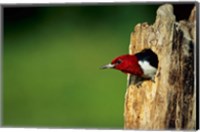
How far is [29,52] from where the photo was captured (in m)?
6.05

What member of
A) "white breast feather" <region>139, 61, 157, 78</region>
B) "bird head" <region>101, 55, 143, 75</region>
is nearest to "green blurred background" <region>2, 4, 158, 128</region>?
"bird head" <region>101, 55, 143, 75</region>

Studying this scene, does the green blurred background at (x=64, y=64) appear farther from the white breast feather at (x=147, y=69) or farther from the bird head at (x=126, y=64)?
the white breast feather at (x=147, y=69)

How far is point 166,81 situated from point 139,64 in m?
0.27

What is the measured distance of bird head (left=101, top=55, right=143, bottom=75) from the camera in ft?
19.3

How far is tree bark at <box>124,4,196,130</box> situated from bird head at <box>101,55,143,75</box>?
63mm

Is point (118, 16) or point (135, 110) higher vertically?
point (118, 16)

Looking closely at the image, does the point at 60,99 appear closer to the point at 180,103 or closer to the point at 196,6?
the point at 180,103

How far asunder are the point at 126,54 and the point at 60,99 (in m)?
0.68

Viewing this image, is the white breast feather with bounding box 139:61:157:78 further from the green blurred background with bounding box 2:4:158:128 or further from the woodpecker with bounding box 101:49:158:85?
the green blurred background with bounding box 2:4:158:128

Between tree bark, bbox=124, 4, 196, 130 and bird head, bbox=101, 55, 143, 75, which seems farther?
bird head, bbox=101, 55, 143, 75

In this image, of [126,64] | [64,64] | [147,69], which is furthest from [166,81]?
[64,64]

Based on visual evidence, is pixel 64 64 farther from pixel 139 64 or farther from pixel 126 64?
pixel 139 64

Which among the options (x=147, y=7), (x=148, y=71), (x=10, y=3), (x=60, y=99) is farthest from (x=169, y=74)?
(x=10, y=3)

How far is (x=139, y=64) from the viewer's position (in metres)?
5.89
